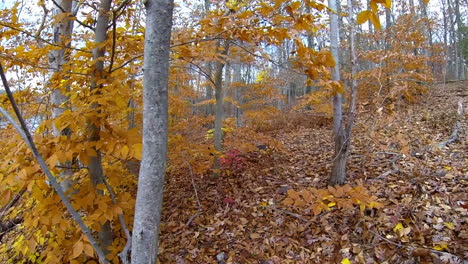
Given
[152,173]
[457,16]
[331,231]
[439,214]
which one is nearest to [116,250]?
[152,173]

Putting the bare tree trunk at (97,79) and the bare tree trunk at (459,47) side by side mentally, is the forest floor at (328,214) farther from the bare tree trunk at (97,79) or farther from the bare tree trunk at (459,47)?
the bare tree trunk at (459,47)

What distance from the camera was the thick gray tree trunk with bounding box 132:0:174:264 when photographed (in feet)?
3.87

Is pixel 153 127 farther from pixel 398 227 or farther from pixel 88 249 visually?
pixel 398 227

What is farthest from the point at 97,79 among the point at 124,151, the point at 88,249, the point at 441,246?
the point at 441,246

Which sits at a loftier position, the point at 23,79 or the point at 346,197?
the point at 23,79

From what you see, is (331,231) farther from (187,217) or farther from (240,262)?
(187,217)

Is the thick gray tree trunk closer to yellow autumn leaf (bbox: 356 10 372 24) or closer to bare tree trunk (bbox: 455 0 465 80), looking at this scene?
yellow autumn leaf (bbox: 356 10 372 24)

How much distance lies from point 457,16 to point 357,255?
2400 centimetres

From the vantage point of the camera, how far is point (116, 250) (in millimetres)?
2633

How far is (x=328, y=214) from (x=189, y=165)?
192 centimetres

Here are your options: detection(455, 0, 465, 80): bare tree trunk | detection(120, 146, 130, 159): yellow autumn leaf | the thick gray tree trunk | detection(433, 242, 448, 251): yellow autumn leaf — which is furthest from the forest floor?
detection(455, 0, 465, 80): bare tree trunk

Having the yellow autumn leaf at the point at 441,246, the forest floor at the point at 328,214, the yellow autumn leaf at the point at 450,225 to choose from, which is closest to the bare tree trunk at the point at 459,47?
the forest floor at the point at 328,214

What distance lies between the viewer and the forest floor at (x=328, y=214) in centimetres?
279

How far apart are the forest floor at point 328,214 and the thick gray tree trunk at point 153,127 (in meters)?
2.12
